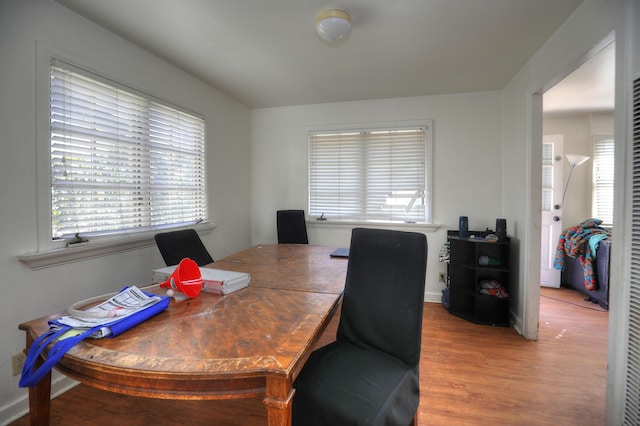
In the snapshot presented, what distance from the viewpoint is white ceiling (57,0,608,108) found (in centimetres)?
175

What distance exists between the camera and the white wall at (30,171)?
4.98 ft

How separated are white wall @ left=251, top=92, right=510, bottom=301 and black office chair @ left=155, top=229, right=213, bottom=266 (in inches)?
68.3

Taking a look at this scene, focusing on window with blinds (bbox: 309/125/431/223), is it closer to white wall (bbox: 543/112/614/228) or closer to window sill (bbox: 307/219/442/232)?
window sill (bbox: 307/219/442/232)

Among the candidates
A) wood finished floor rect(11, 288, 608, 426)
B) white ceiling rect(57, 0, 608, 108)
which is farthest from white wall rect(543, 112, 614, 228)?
wood finished floor rect(11, 288, 608, 426)

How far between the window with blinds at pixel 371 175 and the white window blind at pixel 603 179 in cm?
271

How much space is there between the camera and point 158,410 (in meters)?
1.62

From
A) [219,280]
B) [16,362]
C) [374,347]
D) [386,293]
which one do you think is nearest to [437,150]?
[386,293]

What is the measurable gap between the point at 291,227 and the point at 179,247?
147 centimetres

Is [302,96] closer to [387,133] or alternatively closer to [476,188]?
[387,133]

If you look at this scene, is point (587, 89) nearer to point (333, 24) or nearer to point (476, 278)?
point (476, 278)

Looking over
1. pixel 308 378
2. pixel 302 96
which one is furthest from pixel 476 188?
pixel 308 378

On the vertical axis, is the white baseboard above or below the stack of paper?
below

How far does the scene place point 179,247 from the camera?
2119 millimetres

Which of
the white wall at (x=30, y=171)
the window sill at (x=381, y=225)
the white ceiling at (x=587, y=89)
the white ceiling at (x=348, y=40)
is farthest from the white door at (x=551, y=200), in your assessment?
the white wall at (x=30, y=171)
